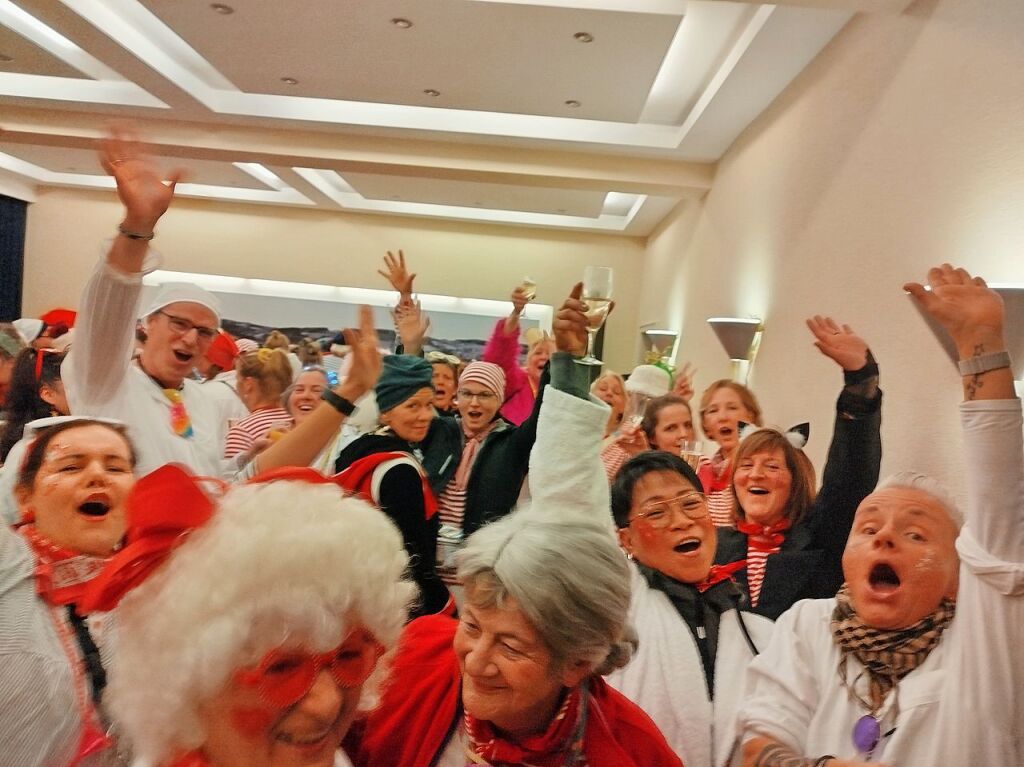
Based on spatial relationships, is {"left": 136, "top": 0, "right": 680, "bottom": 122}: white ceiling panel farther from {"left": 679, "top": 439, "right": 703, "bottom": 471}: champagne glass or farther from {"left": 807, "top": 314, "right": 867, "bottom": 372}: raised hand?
{"left": 807, "top": 314, "right": 867, "bottom": 372}: raised hand

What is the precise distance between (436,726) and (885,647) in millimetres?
872

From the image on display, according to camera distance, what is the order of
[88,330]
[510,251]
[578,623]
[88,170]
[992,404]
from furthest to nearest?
[510,251] < [88,170] < [88,330] < [992,404] < [578,623]

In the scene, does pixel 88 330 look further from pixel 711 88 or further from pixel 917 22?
pixel 711 88

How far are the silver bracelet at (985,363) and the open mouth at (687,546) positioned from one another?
0.68 metres

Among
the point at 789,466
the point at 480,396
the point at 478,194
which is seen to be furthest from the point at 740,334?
the point at 478,194

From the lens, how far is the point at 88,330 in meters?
2.14

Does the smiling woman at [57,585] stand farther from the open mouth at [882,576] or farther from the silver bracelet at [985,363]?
the silver bracelet at [985,363]

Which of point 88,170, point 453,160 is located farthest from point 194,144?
point 88,170

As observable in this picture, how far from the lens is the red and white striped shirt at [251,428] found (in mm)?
3691

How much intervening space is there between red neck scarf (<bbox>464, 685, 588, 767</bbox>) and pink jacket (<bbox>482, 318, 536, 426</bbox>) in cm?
291

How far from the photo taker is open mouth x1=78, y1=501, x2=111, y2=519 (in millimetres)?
1606

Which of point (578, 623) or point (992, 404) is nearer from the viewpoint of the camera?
point (578, 623)

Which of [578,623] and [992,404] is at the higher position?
[992,404]

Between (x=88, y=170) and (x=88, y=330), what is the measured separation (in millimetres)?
9635
